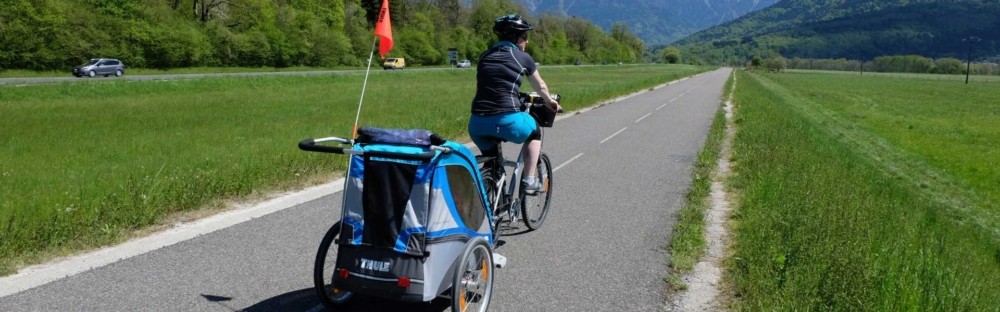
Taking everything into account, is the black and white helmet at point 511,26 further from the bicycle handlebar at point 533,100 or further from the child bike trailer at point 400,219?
the child bike trailer at point 400,219

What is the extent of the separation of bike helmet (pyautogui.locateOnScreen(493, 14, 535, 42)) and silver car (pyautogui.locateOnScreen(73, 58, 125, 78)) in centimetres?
4052

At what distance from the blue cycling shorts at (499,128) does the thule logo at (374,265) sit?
1.85 meters

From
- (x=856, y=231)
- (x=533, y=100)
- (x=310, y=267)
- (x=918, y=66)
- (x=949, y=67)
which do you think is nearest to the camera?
(x=310, y=267)

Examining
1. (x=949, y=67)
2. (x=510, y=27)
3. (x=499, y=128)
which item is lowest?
A: (x=949, y=67)

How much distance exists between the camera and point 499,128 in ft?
18.2

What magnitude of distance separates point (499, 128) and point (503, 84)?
34 centimetres

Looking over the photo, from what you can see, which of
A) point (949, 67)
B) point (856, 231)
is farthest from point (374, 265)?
point (949, 67)

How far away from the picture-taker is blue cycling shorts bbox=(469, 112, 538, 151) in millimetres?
5531

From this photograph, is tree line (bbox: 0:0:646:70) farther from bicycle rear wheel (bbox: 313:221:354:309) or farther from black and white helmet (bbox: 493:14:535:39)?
bicycle rear wheel (bbox: 313:221:354:309)

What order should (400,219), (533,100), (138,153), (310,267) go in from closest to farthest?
1. (400,219)
2. (310,267)
3. (533,100)
4. (138,153)

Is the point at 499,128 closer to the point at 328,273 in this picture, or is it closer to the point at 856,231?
the point at 328,273

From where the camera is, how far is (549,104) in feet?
20.0

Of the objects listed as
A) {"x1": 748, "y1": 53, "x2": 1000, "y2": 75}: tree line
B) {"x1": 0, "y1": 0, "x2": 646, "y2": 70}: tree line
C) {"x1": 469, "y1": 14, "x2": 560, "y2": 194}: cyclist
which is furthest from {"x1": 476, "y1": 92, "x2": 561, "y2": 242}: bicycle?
{"x1": 748, "y1": 53, "x2": 1000, "y2": 75}: tree line

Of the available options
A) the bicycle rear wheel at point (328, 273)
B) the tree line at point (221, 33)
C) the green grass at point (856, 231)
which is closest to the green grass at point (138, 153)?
the bicycle rear wheel at point (328, 273)
